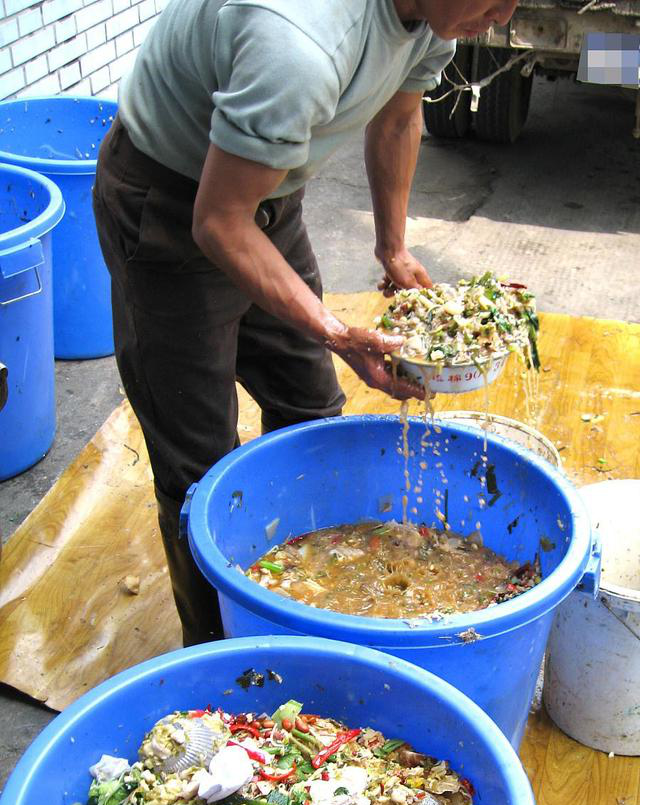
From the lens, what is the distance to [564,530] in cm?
205

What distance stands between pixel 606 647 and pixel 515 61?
12.4 ft

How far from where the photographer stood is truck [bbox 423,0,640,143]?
4789 millimetres

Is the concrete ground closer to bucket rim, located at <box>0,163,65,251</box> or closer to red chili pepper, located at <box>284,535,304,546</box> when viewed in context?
bucket rim, located at <box>0,163,65,251</box>

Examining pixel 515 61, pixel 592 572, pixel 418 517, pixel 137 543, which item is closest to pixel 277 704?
pixel 592 572

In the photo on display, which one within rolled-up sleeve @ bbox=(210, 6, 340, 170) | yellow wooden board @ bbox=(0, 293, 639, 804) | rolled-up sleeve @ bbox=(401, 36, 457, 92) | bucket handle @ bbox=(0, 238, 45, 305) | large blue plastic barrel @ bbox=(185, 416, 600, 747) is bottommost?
yellow wooden board @ bbox=(0, 293, 639, 804)

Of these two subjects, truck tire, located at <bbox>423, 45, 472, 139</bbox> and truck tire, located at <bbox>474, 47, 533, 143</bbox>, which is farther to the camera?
truck tire, located at <bbox>423, 45, 472, 139</bbox>

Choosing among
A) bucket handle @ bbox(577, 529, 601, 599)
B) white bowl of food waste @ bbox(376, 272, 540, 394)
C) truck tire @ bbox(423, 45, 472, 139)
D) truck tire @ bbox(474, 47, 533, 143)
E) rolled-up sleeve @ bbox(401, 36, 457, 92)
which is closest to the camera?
bucket handle @ bbox(577, 529, 601, 599)

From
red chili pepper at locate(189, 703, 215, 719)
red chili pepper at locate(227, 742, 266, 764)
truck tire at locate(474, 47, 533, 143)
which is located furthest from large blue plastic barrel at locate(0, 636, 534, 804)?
truck tire at locate(474, 47, 533, 143)

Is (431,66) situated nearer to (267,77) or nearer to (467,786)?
(267,77)

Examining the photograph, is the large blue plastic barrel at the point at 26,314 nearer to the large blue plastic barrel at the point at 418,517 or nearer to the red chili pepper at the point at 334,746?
the large blue plastic barrel at the point at 418,517

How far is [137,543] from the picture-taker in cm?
291

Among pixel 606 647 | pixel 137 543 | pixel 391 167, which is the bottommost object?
pixel 137 543

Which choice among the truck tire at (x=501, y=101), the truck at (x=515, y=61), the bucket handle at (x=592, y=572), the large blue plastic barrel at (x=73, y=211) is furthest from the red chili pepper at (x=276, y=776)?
the truck tire at (x=501, y=101)

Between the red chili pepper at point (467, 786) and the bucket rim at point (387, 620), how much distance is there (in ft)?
0.76
